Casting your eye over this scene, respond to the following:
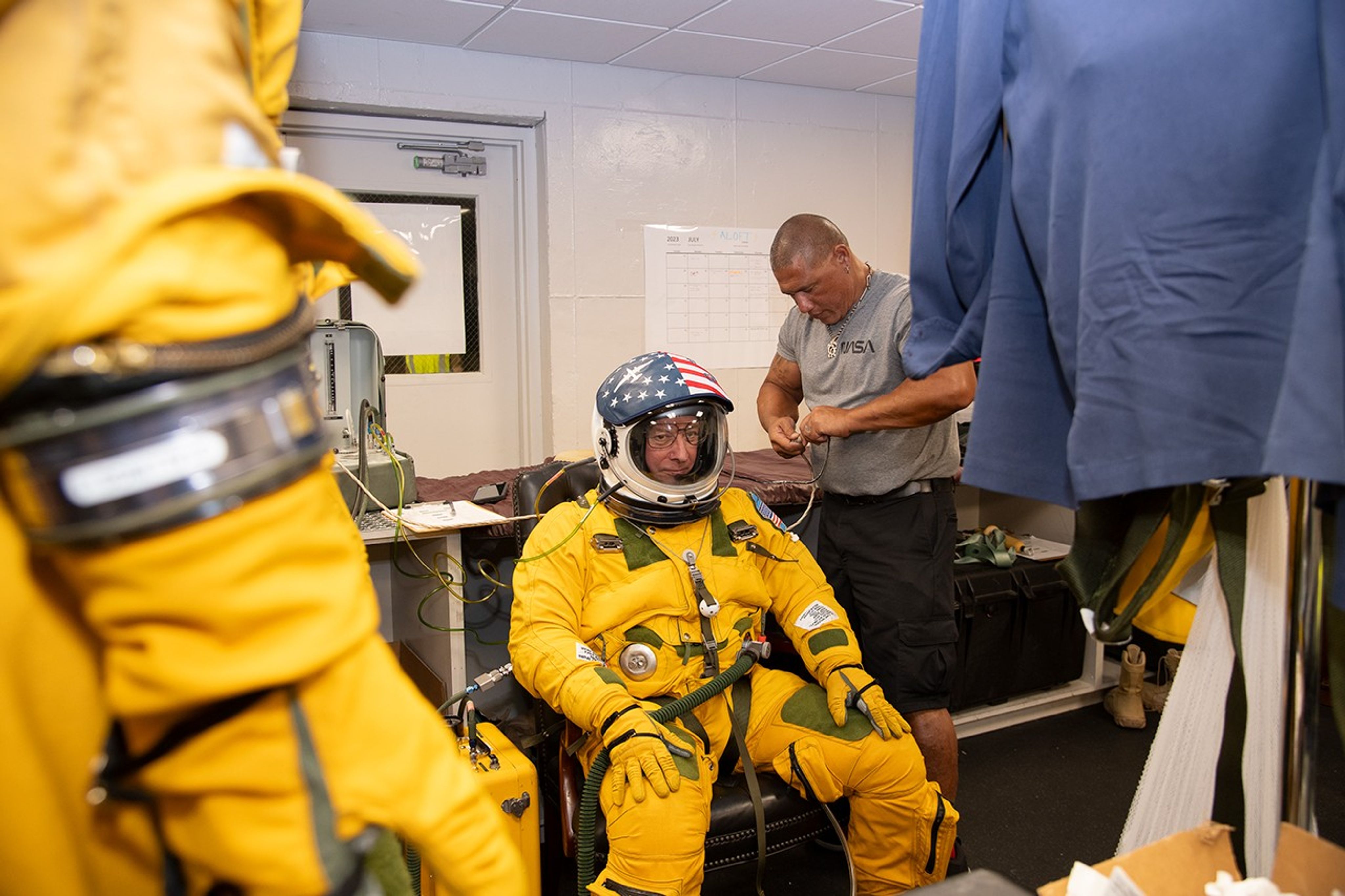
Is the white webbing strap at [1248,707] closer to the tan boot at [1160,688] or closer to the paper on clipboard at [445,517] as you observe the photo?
the paper on clipboard at [445,517]

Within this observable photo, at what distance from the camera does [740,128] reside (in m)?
3.91

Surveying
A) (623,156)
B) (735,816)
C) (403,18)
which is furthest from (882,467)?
(403,18)

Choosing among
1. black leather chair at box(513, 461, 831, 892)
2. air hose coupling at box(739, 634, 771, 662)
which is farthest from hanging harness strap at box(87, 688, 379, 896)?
air hose coupling at box(739, 634, 771, 662)

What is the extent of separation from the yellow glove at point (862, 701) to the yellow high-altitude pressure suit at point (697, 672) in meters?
0.02

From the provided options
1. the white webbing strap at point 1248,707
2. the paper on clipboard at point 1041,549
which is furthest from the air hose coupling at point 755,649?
the paper on clipboard at point 1041,549

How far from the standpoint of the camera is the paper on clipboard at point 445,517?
7.14ft

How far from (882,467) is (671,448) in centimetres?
64

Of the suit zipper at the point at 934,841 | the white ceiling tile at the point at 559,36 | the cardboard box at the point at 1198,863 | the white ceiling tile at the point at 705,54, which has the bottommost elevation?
the suit zipper at the point at 934,841

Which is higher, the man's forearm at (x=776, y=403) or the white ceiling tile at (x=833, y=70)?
the white ceiling tile at (x=833, y=70)

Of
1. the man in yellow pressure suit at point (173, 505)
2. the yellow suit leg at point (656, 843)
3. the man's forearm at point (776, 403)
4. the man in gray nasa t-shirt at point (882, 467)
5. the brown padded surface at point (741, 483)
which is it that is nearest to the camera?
the man in yellow pressure suit at point (173, 505)

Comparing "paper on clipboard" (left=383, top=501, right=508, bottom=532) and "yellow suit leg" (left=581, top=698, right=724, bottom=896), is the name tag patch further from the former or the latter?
"paper on clipboard" (left=383, top=501, right=508, bottom=532)

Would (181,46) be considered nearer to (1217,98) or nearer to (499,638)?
(1217,98)

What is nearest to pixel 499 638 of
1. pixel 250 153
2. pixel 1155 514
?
pixel 1155 514

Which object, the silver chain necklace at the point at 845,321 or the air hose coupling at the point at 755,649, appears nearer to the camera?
the air hose coupling at the point at 755,649
